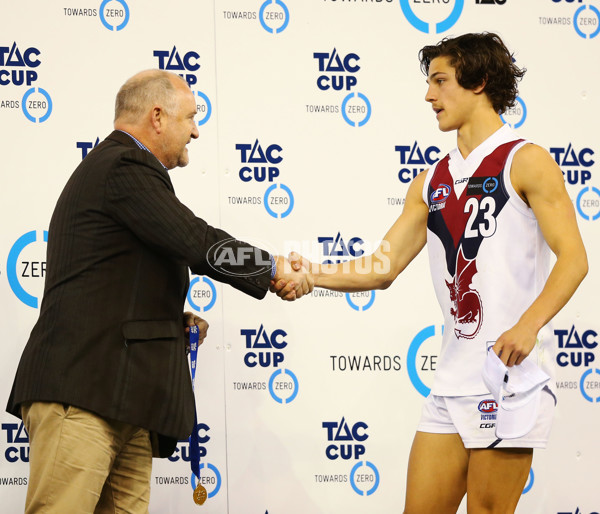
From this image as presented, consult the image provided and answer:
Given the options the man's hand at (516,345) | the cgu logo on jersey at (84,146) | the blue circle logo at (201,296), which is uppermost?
the cgu logo on jersey at (84,146)

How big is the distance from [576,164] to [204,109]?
2315mm

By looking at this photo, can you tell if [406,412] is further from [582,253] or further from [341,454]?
[582,253]

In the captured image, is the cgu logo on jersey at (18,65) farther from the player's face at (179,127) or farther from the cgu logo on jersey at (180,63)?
the player's face at (179,127)

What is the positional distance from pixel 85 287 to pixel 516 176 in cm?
156

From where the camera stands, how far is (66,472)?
2531mm

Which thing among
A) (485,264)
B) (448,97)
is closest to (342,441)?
(485,264)

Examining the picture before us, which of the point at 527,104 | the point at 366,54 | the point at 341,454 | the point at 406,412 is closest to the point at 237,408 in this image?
the point at 341,454

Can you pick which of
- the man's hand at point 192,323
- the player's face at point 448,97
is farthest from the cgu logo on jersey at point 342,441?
the player's face at point 448,97

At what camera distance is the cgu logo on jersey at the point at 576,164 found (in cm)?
466

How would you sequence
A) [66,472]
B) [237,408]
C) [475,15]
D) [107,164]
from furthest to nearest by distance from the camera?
1. [475,15]
2. [237,408]
3. [107,164]
4. [66,472]

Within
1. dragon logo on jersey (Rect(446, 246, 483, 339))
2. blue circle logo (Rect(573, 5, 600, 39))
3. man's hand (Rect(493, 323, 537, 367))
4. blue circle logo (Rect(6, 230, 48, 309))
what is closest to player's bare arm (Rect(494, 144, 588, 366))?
man's hand (Rect(493, 323, 537, 367))

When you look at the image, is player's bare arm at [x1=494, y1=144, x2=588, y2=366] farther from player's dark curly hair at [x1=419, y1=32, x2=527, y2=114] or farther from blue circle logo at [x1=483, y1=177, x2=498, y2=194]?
player's dark curly hair at [x1=419, y1=32, x2=527, y2=114]

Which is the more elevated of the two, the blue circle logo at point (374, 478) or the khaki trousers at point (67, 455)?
the khaki trousers at point (67, 455)

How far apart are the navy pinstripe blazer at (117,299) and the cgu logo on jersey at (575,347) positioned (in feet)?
8.89
